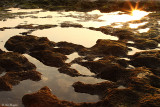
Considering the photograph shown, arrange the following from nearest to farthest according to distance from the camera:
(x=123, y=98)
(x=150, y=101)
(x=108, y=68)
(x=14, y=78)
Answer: (x=150, y=101) → (x=123, y=98) → (x=14, y=78) → (x=108, y=68)

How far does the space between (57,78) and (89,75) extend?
6.15 feet

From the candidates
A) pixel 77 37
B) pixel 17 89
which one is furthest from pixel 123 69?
pixel 77 37

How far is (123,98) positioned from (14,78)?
5.93 metres

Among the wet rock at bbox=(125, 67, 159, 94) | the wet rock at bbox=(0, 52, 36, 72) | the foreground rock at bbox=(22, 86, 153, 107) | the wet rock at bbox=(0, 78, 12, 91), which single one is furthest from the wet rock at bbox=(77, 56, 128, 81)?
the wet rock at bbox=(0, 78, 12, 91)

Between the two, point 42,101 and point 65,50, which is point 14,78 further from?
point 65,50

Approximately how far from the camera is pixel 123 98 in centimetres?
774

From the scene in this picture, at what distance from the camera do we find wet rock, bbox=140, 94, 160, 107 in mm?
7203

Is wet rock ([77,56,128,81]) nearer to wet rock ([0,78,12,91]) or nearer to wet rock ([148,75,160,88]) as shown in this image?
wet rock ([148,75,160,88])

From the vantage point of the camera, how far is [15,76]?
10.2 m

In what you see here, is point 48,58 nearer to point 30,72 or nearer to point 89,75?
point 30,72

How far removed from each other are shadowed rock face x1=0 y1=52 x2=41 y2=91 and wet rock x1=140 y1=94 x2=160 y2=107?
5.71 m

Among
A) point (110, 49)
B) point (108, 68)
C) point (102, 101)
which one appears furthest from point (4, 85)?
point (110, 49)

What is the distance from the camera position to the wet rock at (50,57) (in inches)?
482

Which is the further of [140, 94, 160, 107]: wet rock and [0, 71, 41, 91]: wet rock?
[0, 71, 41, 91]: wet rock
